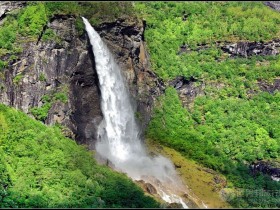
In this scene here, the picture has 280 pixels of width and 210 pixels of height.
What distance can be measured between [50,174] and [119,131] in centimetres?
1662

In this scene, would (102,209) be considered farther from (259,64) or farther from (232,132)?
(259,64)

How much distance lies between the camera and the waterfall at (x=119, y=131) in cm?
7300

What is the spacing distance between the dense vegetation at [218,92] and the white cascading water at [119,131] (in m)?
4.11

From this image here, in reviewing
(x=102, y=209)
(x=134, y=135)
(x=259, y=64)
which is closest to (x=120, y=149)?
(x=134, y=135)

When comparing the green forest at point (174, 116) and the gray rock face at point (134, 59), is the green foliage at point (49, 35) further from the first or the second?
the gray rock face at point (134, 59)

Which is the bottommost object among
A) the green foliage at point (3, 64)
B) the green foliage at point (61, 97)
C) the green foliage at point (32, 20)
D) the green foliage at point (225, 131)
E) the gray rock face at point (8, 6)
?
the green foliage at point (225, 131)

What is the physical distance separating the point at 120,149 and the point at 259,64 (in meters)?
27.3

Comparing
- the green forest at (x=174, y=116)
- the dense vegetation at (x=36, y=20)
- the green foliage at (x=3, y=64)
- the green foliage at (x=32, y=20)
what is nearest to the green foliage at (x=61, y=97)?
the green forest at (x=174, y=116)

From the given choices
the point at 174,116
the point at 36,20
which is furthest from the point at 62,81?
the point at 174,116

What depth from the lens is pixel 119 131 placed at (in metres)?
77.4

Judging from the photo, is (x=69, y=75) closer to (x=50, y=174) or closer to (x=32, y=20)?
(x=32, y=20)

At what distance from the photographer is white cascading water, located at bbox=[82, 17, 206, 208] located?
72.9 meters

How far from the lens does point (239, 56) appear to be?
9369 centimetres

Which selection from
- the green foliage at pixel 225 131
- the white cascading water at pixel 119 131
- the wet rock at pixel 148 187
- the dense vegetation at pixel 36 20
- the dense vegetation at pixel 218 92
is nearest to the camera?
the wet rock at pixel 148 187
